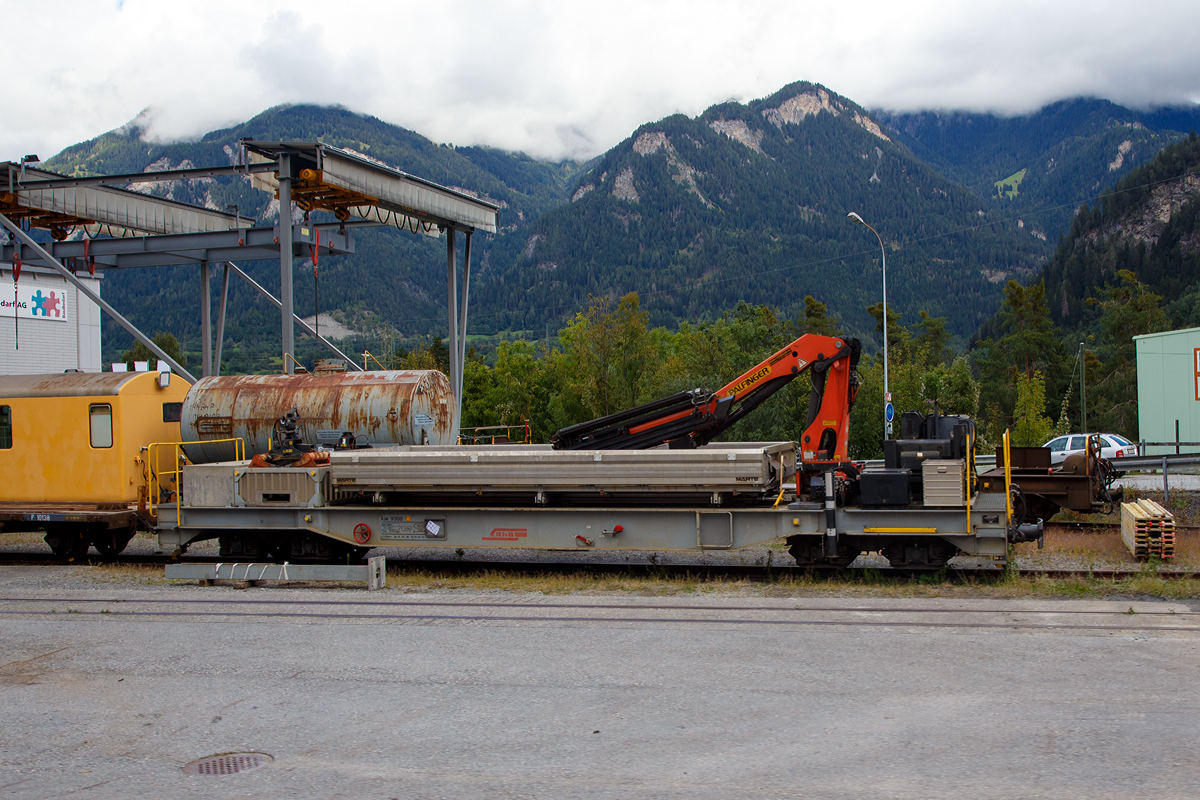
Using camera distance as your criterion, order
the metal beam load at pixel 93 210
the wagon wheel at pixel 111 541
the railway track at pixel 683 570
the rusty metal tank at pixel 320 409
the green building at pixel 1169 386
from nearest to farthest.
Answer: the railway track at pixel 683 570
the rusty metal tank at pixel 320 409
the wagon wheel at pixel 111 541
the metal beam load at pixel 93 210
the green building at pixel 1169 386

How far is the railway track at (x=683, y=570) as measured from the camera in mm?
12516

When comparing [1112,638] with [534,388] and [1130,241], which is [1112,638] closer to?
[534,388]

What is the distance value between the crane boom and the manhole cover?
292 inches

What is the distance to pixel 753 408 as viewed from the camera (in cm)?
1325

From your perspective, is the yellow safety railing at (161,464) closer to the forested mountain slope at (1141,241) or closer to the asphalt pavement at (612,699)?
the asphalt pavement at (612,699)

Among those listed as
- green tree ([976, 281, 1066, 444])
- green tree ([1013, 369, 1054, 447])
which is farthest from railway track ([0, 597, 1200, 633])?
green tree ([976, 281, 1066, 444])

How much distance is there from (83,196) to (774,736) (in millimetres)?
24020

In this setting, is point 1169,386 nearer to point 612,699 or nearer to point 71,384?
point 612,699

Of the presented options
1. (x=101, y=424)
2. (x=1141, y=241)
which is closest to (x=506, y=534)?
(x=101, y=424)

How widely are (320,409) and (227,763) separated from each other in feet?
31.9

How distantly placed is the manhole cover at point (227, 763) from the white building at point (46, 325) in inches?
1437

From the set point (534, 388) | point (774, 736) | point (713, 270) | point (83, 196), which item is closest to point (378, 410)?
point (774, 736)

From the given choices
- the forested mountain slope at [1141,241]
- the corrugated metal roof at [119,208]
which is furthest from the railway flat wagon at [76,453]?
the forested mountain slope at [1141,241]

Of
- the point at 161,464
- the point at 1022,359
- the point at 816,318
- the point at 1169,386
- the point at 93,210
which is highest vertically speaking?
the point at 816,318
